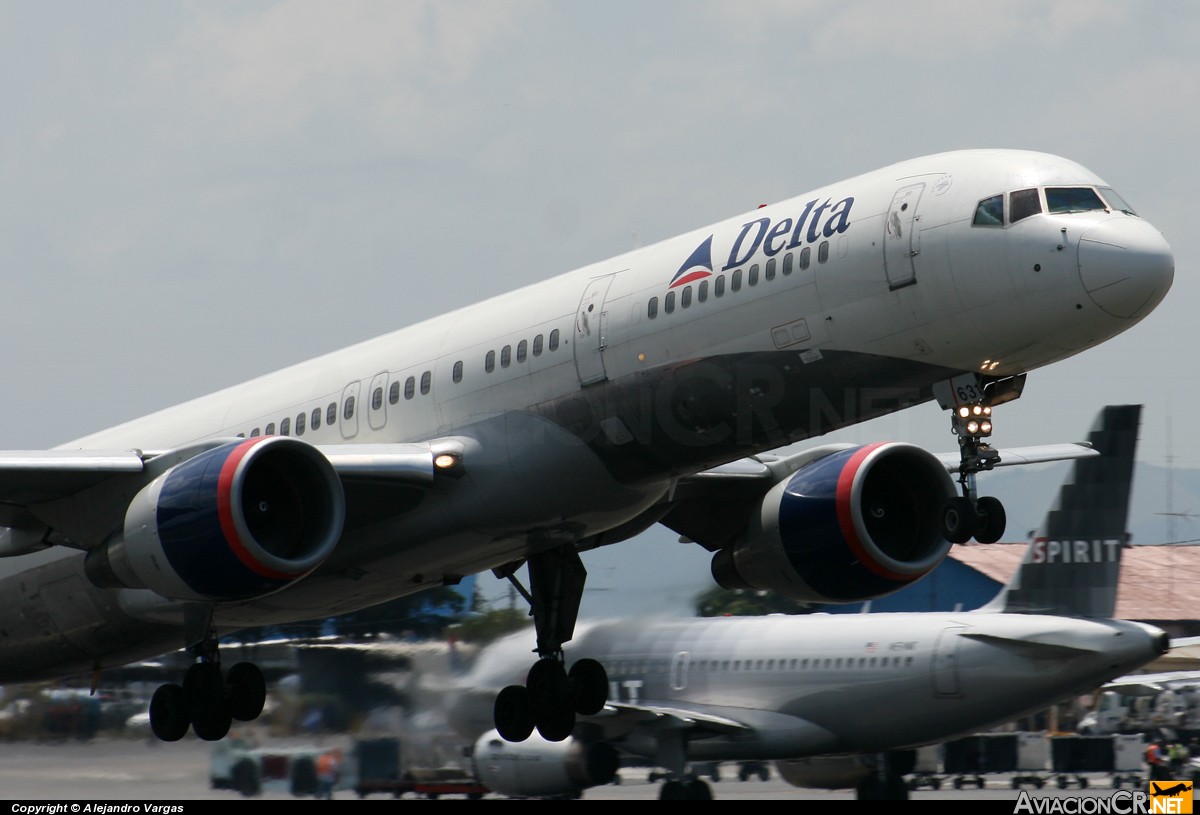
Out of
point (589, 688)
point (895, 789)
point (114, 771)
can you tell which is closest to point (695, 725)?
point (895, 789)

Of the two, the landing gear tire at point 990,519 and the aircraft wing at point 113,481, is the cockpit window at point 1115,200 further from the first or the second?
the aircraft wing at point 113,481

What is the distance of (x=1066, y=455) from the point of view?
79.0 ft

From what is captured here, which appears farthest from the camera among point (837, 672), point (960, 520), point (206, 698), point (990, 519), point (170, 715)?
point (837, 672)

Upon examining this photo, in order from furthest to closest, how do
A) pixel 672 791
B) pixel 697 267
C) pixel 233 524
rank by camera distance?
pixel 672 791, pixel 697 267, pixel 233 524

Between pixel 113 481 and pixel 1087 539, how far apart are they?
1846 cm

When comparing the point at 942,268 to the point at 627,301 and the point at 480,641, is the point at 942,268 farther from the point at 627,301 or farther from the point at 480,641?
the point at 480,641

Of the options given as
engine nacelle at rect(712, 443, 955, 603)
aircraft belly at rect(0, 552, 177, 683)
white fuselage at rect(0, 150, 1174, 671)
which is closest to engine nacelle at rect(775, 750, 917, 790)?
engine nacelle at rect(712, 443, 955, 603)

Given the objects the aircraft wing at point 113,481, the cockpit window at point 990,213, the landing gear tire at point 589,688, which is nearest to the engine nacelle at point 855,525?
the landing gear tire at point 589,688

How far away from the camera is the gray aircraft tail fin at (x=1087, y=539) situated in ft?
99.3

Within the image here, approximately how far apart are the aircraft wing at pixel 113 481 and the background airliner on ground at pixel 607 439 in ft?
0.11

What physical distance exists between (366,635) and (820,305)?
15.0 m

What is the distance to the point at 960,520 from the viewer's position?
16625 mm

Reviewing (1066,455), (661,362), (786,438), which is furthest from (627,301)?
(1066,455)

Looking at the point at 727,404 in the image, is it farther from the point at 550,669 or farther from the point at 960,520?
the point at 550,669
